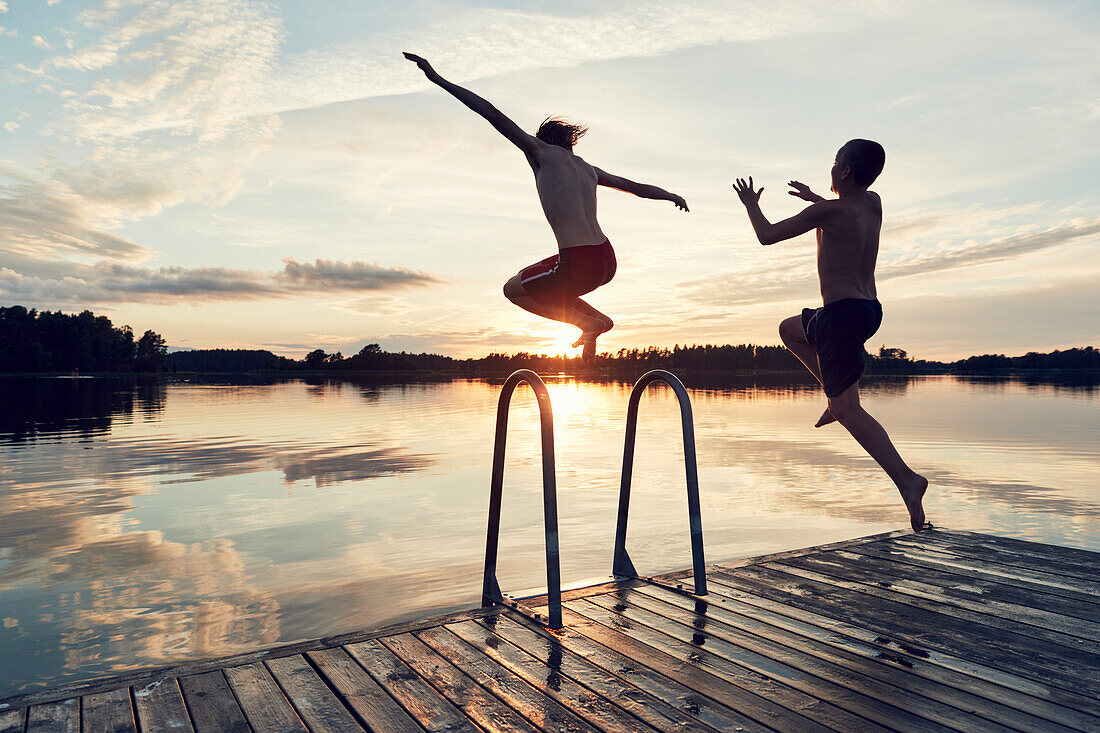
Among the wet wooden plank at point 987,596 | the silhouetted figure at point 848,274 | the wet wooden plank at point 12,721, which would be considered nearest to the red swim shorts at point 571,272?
the silhouetted figure at point 848,274

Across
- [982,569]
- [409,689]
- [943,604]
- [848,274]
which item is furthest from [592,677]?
[982,569]

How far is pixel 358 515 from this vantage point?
1313cm

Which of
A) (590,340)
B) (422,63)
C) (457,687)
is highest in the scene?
(422,63)

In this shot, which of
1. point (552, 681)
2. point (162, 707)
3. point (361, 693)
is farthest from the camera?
point (552, 681)

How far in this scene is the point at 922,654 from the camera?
13.8ft

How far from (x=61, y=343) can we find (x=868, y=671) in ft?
540

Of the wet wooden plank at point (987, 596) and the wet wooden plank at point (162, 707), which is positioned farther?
the wet wooden plank at point (987, 596)

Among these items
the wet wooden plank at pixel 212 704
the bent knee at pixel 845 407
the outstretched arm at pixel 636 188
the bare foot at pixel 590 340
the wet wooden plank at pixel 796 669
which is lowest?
the wet wooden plank at pixel 212 704

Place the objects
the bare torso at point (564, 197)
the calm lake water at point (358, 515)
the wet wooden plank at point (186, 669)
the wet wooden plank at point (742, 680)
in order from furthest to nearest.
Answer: the calm lake water at point (358, 515) < the bare torso at point (564, 197) < the wet wooden plank at point (186, 669) < the wet wooden plank at point (742, 680)

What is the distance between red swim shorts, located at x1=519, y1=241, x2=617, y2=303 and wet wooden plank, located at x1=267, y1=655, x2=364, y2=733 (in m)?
2.65

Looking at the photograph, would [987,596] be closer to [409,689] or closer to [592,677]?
[592,677]

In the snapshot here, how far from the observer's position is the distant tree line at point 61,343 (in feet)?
431

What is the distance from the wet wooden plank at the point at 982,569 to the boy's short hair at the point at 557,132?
4953 millimetres

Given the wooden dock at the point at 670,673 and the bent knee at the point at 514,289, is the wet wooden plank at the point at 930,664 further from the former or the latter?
the bent knee at the point at 514,289
